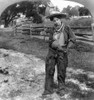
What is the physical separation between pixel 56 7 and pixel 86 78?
142 centimetres

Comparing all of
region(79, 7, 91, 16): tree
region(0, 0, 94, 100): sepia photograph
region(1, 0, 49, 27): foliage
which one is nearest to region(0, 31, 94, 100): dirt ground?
region(0, 0, 94, 100): sepia photograph

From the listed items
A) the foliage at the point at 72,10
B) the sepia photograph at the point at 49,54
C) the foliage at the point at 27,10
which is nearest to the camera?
the sepia photograph at the point at 49,54

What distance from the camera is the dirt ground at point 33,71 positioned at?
290 centimetres

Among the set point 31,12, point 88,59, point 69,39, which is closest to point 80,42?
point 88,59

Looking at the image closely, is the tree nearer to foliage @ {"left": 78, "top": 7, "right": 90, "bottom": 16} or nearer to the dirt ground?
foliage @ {"left": 78, "top": 7, "right": 90, "bottom": 16}

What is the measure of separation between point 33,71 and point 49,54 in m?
1.16

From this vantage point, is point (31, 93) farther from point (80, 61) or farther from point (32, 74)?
point (80, 61)

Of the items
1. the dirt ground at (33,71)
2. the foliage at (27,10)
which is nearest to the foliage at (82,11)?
the foliage at (27,10)

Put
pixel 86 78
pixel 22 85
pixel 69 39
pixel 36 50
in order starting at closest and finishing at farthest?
1. pixel 69 39
2. pixel 22 85
3. pixel 86 78
4. pixel 36 50

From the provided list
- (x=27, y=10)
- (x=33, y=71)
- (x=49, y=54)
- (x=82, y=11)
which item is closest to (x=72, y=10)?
(x=82, y=11)

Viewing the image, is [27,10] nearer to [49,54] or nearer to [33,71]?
[33,71]

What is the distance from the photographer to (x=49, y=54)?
292 centimetres

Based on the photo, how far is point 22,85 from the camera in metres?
3.26

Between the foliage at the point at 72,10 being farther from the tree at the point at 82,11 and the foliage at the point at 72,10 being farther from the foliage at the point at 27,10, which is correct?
the foliage at the point at 27,10
